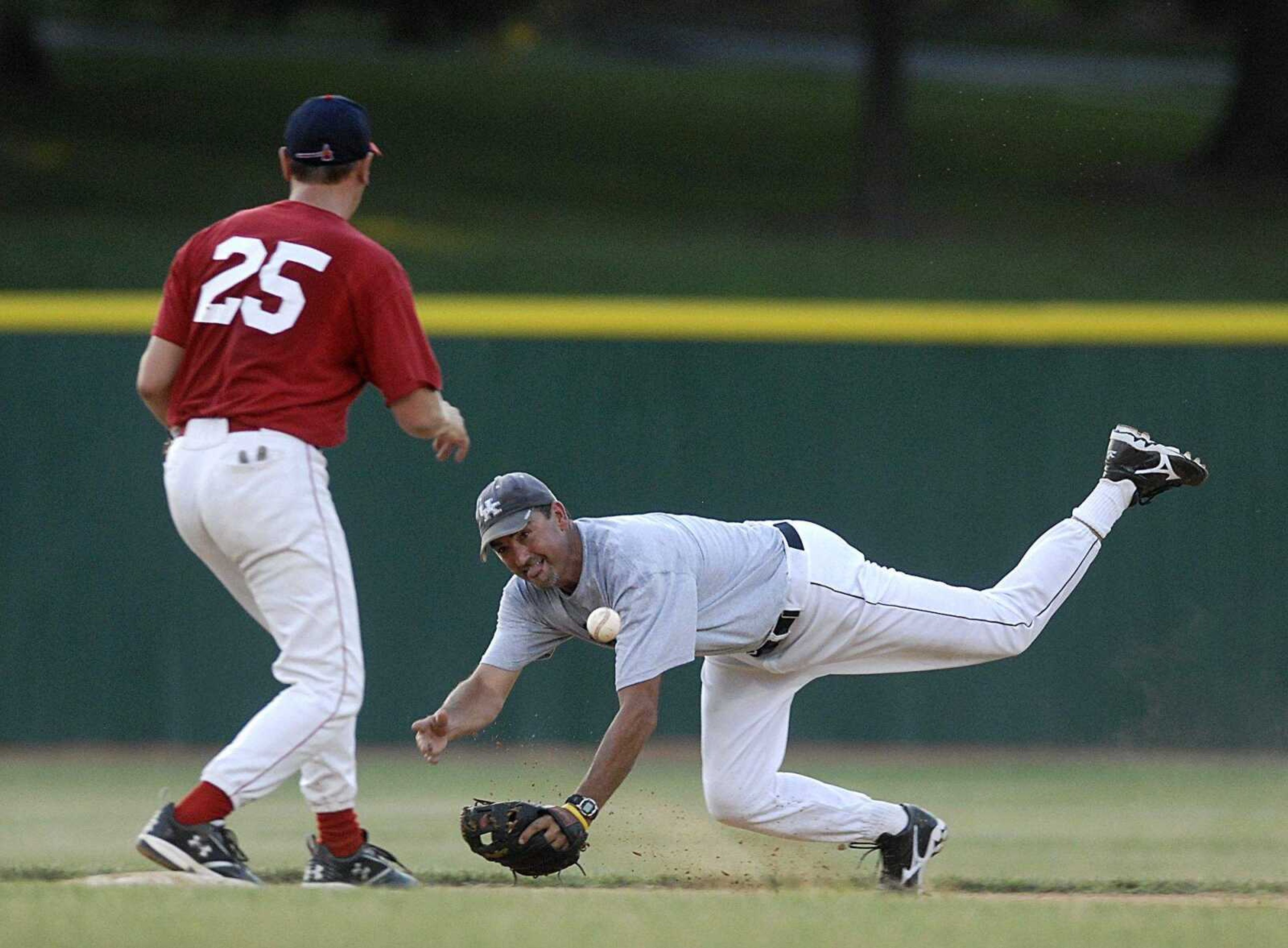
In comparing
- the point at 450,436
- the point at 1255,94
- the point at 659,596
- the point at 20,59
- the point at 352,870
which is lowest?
the point at 352,870

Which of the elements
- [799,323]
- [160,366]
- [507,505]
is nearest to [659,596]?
[507,505]

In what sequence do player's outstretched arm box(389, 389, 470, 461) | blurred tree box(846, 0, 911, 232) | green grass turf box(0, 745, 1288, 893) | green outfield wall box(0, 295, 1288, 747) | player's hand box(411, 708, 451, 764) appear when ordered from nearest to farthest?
player's outstretched arm box(389, 389, 470, 461)
player's hand box(411, 708, 451, 764)
green grass turf box(0, 745, 1288, 893)
green outfield wall box(0, 295, 1288, 747)
blurred tree box(846, 0, 911, 232)

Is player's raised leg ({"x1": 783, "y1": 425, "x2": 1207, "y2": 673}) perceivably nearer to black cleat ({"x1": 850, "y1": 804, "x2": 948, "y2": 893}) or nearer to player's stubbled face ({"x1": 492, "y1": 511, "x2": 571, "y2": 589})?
black cleat ({"x1": 850, "y1": 804, "x2": 948, "y2": 893})

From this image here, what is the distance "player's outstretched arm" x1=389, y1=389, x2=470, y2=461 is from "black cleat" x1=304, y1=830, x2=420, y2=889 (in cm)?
105

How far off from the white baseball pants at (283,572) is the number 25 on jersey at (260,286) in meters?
0.27

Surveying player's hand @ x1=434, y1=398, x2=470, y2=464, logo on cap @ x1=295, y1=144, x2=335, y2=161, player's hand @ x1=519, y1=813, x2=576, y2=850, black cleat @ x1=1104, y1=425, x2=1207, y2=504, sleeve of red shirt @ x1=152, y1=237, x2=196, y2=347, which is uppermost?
logo on cap @ x1=295, y1=144, x2=335, y2=161

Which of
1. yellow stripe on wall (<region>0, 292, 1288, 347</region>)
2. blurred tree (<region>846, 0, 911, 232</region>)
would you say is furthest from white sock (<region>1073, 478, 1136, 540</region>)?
blurred tree (<region>846, 0, 911, 232</region>)

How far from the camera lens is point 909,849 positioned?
5.50 metres

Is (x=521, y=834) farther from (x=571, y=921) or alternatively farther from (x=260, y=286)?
(x=260, y=286)

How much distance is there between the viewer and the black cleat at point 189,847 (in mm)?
4578

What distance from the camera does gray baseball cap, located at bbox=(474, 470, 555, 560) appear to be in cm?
490

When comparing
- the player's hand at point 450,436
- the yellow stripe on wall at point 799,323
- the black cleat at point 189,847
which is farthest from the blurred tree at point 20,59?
the black cleat at point 189,847

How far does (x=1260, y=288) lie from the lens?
17.8m

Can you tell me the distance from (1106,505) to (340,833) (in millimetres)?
2602
